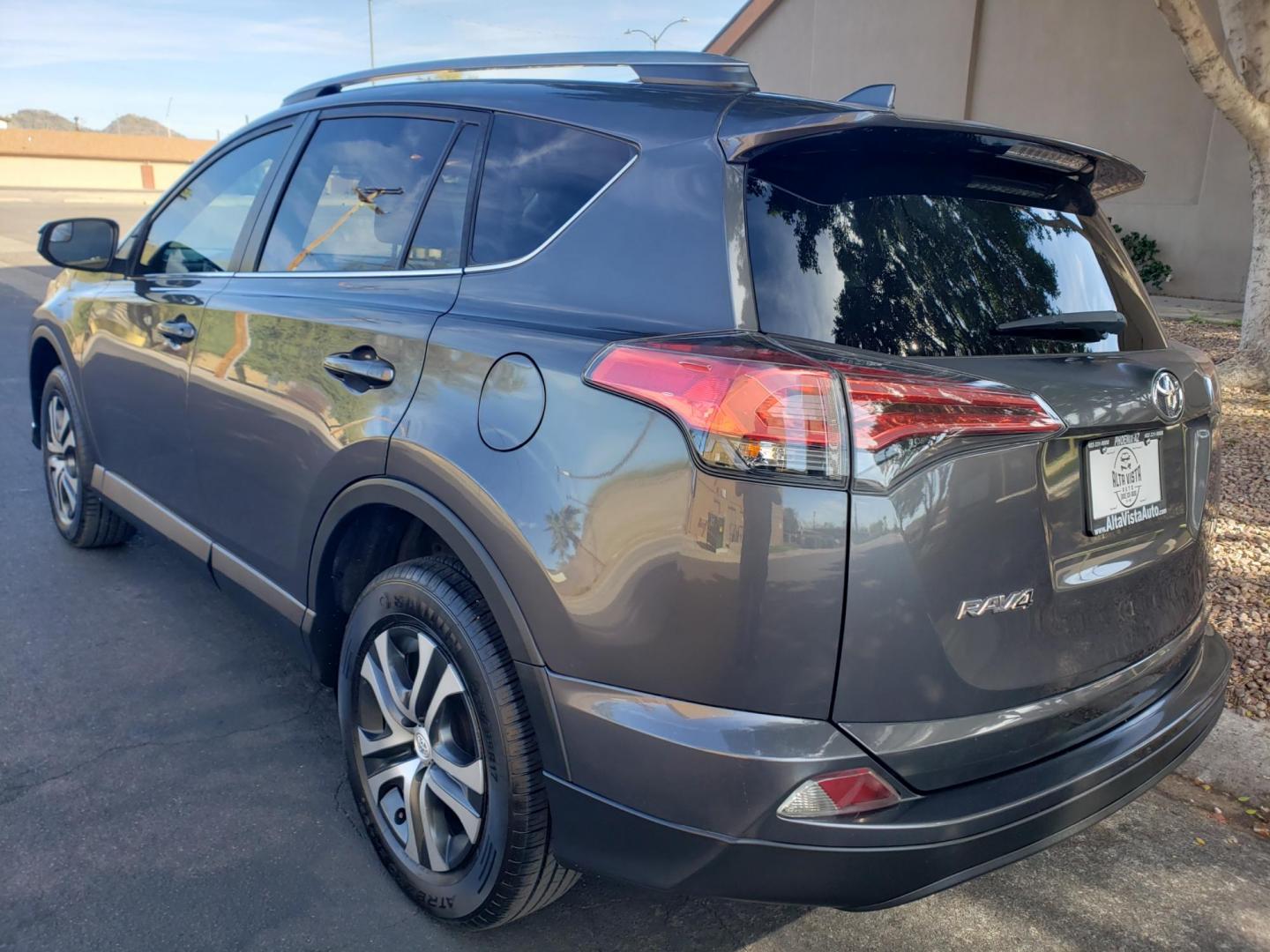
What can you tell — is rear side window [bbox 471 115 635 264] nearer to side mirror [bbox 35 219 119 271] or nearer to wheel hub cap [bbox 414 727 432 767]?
wheel hub cap [bbox 414 727 432 767]

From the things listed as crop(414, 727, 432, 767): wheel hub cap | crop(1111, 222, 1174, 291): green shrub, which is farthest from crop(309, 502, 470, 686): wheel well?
crop(1111, 222, 1174, 291): green shrub

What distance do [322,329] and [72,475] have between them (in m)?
2.52

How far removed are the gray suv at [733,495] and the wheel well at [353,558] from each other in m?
0.01

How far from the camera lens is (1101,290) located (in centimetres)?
237

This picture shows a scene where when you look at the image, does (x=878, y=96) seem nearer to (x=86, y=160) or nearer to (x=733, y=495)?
(x=733, y=495)

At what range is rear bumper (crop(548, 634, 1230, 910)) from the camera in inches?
68.1

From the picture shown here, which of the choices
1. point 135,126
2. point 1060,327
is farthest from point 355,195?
point 135,126

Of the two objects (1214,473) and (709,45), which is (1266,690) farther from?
(709,45)

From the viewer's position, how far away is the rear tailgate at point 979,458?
5.57ft

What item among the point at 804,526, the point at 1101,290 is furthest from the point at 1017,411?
the point at 1101,290

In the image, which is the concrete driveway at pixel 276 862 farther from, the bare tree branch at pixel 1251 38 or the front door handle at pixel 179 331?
the bare tree branch at pixel 1251 38

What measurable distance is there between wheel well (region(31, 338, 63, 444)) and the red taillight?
4009mm

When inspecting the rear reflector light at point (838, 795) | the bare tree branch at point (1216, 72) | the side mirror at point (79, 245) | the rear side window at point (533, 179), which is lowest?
the rear reflector light at point (838, 795)

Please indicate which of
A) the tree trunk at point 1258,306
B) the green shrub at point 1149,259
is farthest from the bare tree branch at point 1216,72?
the green shrub at point 1149,259
